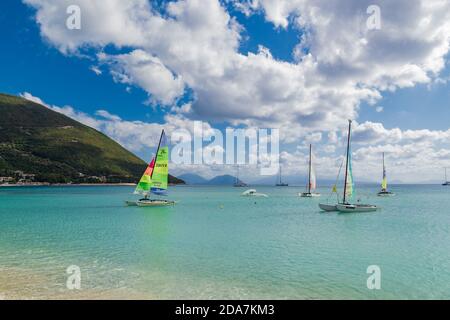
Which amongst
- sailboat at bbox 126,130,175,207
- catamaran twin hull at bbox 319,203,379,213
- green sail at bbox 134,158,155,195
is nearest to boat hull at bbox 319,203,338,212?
catamaran twin hull at bbox 319,203,379,213

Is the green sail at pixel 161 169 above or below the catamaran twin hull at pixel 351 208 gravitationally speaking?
above

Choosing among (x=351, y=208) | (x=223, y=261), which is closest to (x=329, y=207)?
(x=351, y=208)

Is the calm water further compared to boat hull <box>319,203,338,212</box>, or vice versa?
boat hull <box>319,203,338,212</box>

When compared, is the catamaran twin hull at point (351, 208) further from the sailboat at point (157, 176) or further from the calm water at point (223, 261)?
the sailboat at point (157, 176)

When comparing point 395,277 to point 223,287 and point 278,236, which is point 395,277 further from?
point 278,236

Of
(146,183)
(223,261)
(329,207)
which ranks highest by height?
(146,183)

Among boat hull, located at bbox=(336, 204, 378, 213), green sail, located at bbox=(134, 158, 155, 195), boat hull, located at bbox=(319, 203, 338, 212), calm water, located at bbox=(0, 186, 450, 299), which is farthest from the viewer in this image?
green sail, located at bbox=(134, 158, 155, 195)

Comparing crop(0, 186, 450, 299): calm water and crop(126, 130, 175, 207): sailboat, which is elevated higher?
crop(126, 130, 175, 207): sailboat

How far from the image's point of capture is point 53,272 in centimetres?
2048

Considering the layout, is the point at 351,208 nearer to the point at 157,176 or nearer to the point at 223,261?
the point at 157,176

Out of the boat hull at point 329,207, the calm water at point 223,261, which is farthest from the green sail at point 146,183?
the boat hull at point 329,207

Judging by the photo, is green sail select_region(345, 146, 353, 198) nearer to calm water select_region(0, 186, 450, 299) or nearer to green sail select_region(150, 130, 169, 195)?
calm water select_region(0, 186, 450, 299)
